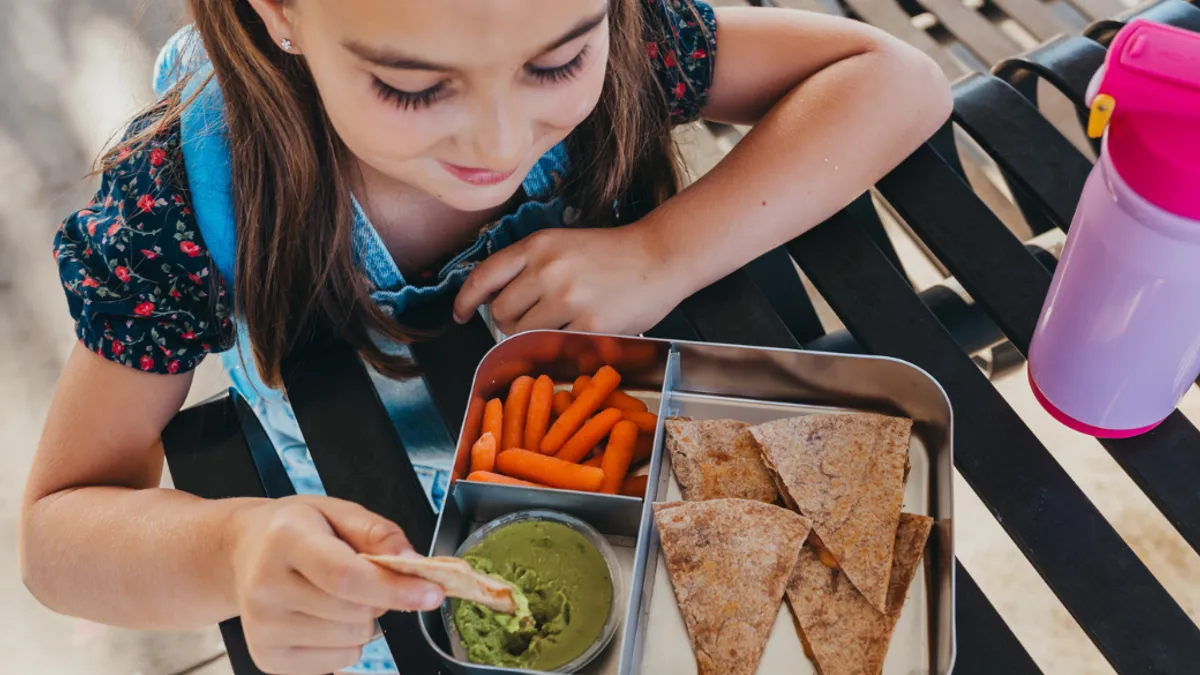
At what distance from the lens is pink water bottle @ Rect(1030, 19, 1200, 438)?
2.13 ft

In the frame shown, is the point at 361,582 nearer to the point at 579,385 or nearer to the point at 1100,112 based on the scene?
the point at 579,385

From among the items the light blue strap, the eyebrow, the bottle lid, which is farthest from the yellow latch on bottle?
the light blue strap

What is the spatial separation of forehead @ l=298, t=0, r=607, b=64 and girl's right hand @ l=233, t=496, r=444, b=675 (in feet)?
1.06

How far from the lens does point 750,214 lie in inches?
38.5

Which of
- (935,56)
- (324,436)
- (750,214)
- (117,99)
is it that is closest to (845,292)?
(750,214)

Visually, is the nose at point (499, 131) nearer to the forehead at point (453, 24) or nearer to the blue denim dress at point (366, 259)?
the forehead at point (453, 24)

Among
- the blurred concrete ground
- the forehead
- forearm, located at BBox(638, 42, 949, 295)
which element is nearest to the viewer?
the forehead

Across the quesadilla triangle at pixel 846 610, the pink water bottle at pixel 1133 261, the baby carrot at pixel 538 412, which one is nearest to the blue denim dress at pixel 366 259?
the baby carrot at pixel 538 412

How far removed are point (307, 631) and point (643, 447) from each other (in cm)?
31

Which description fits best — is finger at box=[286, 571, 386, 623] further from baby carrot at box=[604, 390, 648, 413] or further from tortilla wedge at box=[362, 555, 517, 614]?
baby carrot at box=[604, 390, 648, 413]

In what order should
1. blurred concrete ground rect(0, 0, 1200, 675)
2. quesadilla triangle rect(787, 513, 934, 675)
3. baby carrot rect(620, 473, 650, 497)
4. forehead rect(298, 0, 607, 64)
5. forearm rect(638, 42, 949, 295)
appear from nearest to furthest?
forehead rect(298, 0, 607, 64)
quesadilla triangle rect(787, 513, 934, 675)
baby carrot rect(620, 473, 650, 497)
forearm rect(638, 42, 949, 295)
blurred concrete ground rect(0, 0, 1200, 675)

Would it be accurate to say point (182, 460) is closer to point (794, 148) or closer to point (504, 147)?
point (504, 147)


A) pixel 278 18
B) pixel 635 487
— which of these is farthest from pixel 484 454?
pixel 278 18

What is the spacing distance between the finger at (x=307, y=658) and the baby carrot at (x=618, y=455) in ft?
0.76
